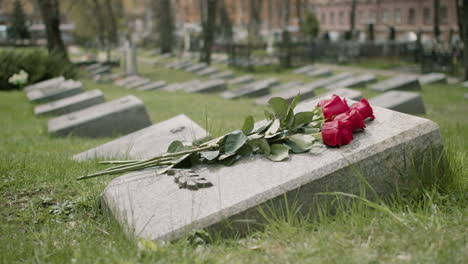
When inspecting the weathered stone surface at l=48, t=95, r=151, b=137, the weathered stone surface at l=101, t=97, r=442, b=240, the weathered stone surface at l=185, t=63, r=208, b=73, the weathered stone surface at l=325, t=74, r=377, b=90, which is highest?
the weathered stone surface at l=101, t=97, r=442, b=240

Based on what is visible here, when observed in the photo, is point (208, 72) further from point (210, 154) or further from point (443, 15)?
point (443, 15)

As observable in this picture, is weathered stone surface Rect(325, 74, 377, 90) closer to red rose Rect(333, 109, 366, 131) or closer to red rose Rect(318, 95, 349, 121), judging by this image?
red rose Rect(318, 95, 349, 121)

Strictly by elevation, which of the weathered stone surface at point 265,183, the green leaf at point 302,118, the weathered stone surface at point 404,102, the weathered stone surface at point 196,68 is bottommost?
the weathered stone surface at point 196,68

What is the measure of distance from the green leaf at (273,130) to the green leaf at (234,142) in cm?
16

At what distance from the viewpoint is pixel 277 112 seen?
343 centimetres

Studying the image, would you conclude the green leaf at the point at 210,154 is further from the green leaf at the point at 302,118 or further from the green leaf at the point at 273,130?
the green leaf at the point at 302,118

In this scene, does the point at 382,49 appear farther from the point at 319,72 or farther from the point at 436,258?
the point at 436,258

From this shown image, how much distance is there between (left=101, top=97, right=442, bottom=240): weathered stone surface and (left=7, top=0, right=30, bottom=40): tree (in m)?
40.4

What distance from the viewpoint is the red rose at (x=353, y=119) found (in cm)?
322

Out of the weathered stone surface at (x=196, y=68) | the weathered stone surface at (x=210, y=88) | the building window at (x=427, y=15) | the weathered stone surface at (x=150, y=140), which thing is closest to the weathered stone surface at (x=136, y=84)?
the weathered stone surface at (x=210, y=88)

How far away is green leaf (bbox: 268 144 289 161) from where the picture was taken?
10.3 feet

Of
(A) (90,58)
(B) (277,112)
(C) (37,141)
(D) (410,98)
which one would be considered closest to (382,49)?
(A) (90,58)

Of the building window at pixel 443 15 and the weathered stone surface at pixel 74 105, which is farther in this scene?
the building window at pixel 443 15

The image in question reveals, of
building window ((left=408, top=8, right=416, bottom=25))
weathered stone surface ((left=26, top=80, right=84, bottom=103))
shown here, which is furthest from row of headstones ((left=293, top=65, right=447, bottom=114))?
building window ((left=408, top=8, right=416, bottom=25))
